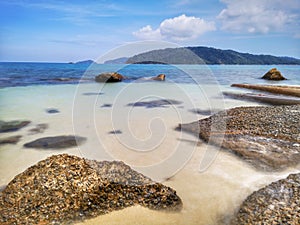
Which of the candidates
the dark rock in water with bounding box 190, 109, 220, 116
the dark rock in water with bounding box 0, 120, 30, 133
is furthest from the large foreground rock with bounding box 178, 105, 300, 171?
the dark rock in water with bounding box 0, 120, 30, 133

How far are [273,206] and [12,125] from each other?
392 inches

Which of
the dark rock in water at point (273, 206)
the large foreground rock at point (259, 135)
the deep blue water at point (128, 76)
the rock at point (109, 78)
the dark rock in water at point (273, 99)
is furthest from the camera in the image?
the rock at point (109, 78)

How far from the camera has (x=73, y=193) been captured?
162 inches

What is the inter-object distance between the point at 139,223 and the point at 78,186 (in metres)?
1.30

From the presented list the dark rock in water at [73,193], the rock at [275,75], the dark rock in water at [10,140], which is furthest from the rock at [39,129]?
the rock at [275,75]

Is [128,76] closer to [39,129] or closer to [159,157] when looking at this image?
[39,129]

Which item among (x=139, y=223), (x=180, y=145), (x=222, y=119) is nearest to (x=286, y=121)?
(x=222, y=119)

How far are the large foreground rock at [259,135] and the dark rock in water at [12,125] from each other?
6.78 m

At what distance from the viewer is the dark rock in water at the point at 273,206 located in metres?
3.55

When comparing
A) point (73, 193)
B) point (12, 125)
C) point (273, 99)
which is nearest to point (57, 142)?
point (12, 125)

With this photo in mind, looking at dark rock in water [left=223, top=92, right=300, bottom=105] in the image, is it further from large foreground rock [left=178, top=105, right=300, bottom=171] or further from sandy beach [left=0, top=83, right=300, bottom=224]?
sandy beach [left=0, top=83, right=300, bottom=224]

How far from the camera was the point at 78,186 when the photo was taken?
13.8 feet

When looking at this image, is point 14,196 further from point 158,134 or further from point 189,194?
point 158,134

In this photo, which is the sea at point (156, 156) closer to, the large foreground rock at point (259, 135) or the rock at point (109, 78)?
the large foreground rock at point (259, 135)
